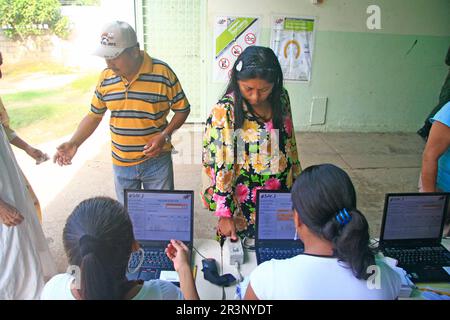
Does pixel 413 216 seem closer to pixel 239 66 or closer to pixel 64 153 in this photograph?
pixel 239 66

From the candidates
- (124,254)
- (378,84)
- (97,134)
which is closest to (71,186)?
(97,134)

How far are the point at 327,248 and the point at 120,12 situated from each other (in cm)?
518

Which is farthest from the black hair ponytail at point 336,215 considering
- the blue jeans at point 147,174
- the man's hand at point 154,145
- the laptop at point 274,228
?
the blue jeans at point 147,174

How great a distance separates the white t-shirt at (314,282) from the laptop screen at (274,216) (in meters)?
0.59

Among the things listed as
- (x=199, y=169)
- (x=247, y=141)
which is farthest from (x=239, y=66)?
(x=199, y=169)

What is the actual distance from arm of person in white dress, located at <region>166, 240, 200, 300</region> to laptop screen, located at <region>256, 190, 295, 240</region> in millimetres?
440

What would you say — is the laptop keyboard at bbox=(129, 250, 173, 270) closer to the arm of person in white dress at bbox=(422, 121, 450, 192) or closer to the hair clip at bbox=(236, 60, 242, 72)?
the hair clip at bbox=(236, 60, 242, 72)

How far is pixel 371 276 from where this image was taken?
3.24 feet

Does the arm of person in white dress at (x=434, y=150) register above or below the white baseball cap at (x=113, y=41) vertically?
below

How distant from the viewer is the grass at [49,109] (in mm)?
6082

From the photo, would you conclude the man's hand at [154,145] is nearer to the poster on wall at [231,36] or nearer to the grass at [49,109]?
the poster on wall at [231,36]

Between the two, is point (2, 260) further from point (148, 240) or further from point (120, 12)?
point (120, 12)

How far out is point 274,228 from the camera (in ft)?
5.45

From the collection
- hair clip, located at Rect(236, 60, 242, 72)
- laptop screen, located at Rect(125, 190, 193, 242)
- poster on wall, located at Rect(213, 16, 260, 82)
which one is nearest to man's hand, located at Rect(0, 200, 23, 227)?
laptop screen, located at Rect(125, 190, 193, 242)
